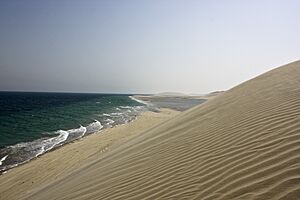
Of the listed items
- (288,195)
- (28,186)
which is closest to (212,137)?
(288,195)

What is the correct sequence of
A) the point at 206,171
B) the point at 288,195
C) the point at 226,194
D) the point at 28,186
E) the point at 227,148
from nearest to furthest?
1. the point at 288,195
2. the point at 226,194
3. the point at 206,171
4. the point at 227,148
5. the point at 28,186

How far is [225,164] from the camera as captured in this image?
3.67 metres

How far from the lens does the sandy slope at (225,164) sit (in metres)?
2.98

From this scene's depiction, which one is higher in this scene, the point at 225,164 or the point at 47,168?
the point at 225,164

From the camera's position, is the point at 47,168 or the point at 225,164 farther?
the point at 47,168

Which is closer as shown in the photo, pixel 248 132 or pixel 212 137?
pixel 248 132

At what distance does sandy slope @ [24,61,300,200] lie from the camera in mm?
2978

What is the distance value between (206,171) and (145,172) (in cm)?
129

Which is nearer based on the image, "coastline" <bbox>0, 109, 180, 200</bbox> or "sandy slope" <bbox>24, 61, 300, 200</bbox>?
"sandy slope" <bbox>24, 61, 300, 200</bbox>

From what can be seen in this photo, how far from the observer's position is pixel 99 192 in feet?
15.5

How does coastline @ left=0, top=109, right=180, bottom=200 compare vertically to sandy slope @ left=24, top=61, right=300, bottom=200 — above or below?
below

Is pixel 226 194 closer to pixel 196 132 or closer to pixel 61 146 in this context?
pixel 196 132

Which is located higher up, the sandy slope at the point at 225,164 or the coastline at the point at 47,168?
the sandy slope at the point at 225,164

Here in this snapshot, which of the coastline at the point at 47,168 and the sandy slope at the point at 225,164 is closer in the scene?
the sandy slope at the point at 225,164
